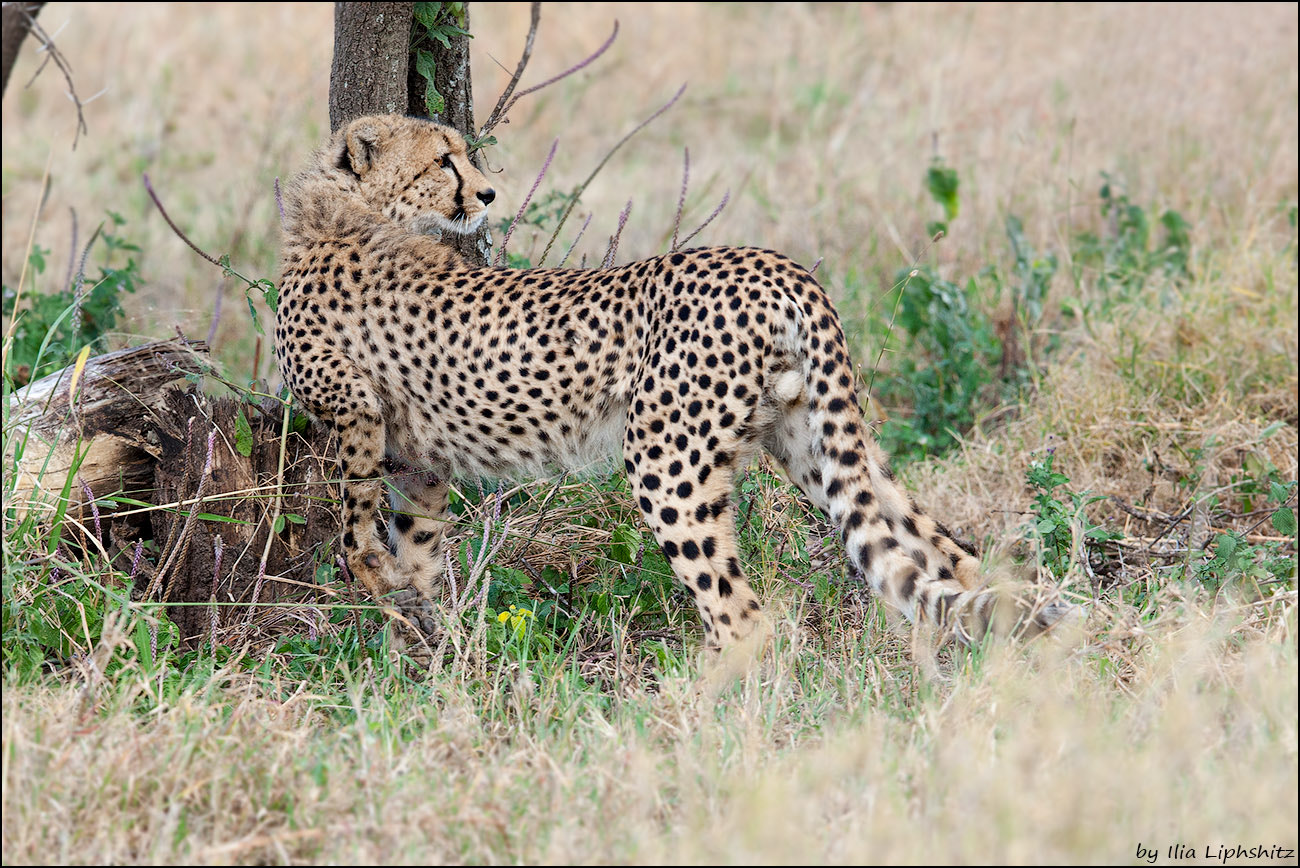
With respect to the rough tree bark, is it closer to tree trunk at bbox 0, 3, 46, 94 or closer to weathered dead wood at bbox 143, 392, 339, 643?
weathered dead wood at bbox 143, 392, 339, 643

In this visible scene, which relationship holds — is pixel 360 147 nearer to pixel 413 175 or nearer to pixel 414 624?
pixel 413 175

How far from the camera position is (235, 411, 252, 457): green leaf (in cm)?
358

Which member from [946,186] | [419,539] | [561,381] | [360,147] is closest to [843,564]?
[561,381]

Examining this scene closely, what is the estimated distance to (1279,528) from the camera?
360cm

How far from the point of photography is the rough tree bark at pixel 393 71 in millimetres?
4047

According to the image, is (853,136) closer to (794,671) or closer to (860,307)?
(860,307)

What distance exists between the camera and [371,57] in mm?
4074

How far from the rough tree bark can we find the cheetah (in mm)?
285

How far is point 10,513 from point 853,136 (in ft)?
20.1

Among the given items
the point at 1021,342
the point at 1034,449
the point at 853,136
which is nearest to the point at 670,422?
the point at 1034,449

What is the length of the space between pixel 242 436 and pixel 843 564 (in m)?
1.79

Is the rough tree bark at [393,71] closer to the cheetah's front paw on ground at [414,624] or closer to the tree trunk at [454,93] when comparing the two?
the tree trunk at [454,93]

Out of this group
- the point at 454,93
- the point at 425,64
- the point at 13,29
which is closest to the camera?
the point at 425,64

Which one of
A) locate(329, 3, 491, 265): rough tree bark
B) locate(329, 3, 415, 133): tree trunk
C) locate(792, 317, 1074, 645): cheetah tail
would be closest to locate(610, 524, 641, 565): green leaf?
locate(792, 317, 1074, 645): cheetah tail
